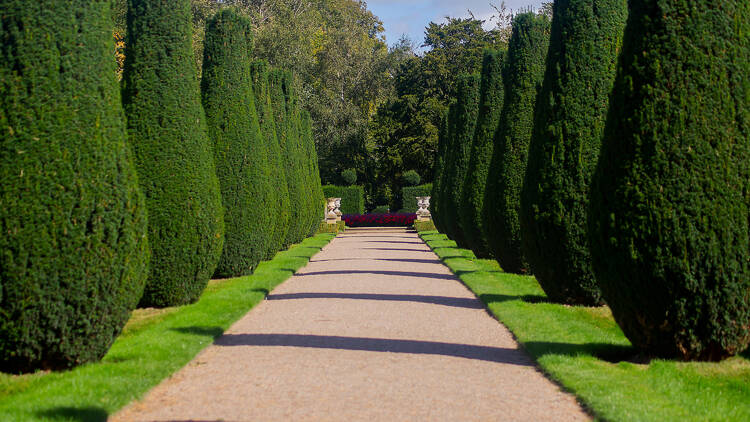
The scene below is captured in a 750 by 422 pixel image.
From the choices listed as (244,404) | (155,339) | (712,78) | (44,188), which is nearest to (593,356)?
(712,78)

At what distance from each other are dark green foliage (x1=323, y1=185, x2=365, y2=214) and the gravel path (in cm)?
4130

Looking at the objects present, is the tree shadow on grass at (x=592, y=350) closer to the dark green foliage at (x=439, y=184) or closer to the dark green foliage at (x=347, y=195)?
the dark green foliage at (x=439, y=184)

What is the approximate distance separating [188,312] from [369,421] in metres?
5.97

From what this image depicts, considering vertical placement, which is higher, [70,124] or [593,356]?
[70,124]

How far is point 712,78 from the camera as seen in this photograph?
7.05 meters

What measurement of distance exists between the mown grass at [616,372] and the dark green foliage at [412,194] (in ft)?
138

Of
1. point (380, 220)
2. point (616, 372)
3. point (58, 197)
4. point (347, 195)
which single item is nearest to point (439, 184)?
point (380, 220)

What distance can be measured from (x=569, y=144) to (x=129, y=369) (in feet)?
23.5

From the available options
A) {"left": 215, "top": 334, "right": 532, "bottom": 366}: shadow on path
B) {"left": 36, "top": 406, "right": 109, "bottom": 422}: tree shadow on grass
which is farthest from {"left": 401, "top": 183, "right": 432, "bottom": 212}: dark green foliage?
{"left": 36, "top": 406, "right": 109, "bottom": 422}: tree shadow on grass

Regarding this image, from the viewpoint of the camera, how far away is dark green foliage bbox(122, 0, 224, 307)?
11.0 metres

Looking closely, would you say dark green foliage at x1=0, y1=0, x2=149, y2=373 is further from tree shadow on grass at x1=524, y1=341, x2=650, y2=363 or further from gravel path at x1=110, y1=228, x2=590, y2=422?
tree shadow on grass at x1=524, y1=341, x2=650, y2=363

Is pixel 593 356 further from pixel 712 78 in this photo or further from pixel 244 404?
pixel 244 404

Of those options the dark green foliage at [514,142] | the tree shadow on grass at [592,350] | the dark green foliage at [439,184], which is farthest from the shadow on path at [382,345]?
the dark green foliage at [439,184]

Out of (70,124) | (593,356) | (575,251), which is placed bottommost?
(593,356)
